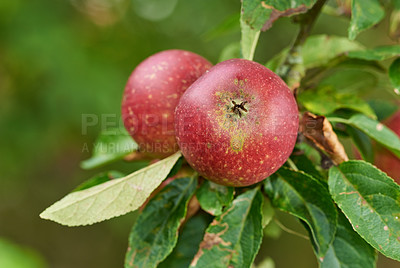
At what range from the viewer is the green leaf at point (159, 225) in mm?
1118

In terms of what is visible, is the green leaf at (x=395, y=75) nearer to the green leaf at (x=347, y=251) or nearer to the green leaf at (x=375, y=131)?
the green leaf at (x=375, y=131)

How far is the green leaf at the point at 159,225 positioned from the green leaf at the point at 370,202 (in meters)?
0.41

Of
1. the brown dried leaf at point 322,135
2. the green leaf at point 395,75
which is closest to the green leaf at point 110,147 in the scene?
the brown dried leaf at point 322,135

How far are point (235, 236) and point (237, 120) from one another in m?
0.35

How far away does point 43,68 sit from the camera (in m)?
3.17

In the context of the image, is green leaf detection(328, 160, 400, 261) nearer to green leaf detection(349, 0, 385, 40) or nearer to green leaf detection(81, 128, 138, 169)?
green leaf detection(349, 0, 385, 40)

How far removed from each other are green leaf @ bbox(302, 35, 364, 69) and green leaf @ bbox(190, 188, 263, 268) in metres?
0.53

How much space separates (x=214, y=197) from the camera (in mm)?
1085

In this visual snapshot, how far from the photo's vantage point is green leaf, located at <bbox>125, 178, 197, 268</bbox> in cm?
112

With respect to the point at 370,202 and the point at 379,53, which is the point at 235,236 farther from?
the point at 379,53

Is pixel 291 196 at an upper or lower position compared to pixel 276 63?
lower

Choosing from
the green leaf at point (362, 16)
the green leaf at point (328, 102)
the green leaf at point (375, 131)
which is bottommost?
the green leaf at point (375, 131)

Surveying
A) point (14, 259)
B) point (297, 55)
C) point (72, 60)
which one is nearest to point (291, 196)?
point (297, 55)

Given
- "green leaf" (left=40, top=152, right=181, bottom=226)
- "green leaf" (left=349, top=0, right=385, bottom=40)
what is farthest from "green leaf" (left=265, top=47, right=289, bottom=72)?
"green leaf" (left=40, top=152, right=181, bottom=226)
